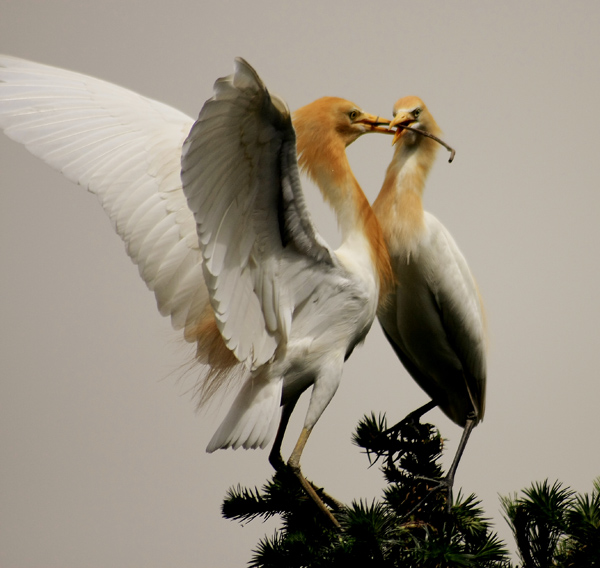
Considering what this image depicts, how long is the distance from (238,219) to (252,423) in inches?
14.6

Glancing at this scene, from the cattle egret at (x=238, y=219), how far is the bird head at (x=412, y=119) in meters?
0.09

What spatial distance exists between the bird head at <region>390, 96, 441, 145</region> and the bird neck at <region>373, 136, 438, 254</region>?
0.06 ft

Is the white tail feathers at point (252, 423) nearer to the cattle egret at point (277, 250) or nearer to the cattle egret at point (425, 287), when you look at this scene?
the cattle egret at point (277, 250)

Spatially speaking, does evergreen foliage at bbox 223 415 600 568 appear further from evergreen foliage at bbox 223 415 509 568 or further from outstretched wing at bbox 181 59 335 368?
outstretched wing at bbox 181 59 335 368

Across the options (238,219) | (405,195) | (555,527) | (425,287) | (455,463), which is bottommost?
(555,527)

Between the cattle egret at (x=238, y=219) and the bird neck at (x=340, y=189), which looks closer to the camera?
the cattle egret at (x=238, y=219)

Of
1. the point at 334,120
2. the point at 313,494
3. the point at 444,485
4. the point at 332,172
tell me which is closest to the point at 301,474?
the point at 313,494

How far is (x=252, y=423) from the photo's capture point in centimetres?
147

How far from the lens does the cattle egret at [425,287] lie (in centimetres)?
188

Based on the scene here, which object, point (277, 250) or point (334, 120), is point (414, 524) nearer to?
point (277, 250)

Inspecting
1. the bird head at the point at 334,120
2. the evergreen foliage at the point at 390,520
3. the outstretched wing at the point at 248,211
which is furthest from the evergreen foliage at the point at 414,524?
the bird head at the point at 334,120

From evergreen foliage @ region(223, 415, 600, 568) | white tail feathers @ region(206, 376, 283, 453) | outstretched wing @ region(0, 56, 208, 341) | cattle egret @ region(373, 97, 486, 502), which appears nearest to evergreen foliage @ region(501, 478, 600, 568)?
evergreen foliage @ region(223, 415, 600, 568)

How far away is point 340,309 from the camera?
5.11 feet

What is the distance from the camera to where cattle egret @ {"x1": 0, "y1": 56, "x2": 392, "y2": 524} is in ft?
4.23
